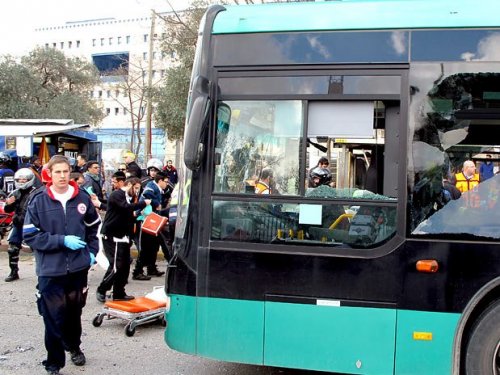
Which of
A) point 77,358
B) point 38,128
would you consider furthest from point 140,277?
point 38,128

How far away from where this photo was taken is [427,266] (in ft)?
11.9

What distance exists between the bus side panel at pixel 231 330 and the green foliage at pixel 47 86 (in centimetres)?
2700

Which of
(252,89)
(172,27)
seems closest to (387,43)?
(252,89)

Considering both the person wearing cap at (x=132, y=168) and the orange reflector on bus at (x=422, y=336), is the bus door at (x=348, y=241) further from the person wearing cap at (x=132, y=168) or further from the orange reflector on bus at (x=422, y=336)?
the person wearing cap at (x=132, y=168)

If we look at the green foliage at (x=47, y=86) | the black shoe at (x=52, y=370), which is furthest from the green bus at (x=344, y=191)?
the green foliage at (x=47, y=86)

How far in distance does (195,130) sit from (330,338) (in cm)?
178

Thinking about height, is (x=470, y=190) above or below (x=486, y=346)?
above

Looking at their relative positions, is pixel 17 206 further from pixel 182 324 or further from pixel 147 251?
pixel 182 324

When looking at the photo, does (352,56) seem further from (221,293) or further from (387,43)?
(221,293)

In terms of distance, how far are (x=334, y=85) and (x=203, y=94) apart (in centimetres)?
97

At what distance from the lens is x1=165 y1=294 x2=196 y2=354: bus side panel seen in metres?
4.01

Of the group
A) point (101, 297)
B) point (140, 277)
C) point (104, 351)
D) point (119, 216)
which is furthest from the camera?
point (140, 277)

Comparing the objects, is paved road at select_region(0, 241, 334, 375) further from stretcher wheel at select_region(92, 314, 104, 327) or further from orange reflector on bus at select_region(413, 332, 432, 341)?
orange reflector on bus at select_region(413, 332, 432, 341)

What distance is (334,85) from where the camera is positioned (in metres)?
3.86
